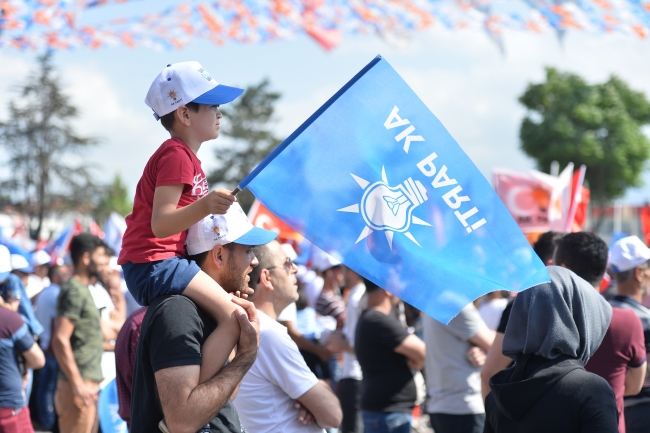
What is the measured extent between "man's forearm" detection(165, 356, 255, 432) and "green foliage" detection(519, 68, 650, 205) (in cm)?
5081

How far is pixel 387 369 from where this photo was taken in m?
5.36

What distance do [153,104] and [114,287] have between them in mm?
5117

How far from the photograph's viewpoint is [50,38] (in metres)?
14.3

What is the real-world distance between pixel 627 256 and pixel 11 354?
155 inches

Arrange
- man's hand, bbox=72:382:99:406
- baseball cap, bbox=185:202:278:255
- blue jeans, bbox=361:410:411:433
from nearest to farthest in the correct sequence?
baseball cap, bbox=185:202:278:255 → blue jeans, bbox=361:410:411:433 → man's hand, bbox=72:382:99:406

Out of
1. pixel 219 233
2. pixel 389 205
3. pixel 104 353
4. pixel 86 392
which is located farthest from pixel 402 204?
pixel 104 353

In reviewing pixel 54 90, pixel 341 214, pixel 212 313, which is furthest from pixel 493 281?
pixel 54 90

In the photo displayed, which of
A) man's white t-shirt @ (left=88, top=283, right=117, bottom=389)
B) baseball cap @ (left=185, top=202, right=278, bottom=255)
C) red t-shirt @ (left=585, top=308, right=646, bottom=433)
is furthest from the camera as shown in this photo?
man's white t-shirt @ (left=88, top=283, right=117, bottom=389)

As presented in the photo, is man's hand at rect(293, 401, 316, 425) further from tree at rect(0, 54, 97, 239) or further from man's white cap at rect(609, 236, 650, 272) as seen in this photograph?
tree at rect(0, 54, 97, 239)

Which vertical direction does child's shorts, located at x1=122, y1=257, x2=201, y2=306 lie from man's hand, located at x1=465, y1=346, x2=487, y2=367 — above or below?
above

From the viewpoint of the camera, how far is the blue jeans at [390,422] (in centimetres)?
526

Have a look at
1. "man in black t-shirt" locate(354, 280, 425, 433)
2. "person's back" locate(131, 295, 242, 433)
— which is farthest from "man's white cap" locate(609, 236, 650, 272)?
"person's back" locate(131, 295, 242, 433)

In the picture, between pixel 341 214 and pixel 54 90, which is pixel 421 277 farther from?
pixel 54 90

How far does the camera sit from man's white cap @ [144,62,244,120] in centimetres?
275
